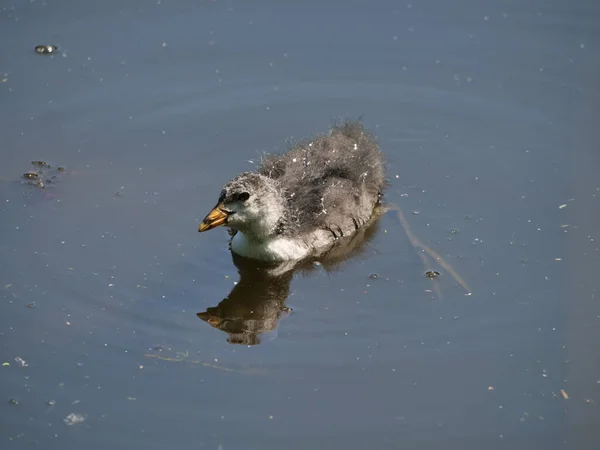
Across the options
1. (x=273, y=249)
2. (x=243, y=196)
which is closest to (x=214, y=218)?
(x=243, y=196)

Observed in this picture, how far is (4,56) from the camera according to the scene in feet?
36.3

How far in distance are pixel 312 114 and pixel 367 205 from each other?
1.59 metres

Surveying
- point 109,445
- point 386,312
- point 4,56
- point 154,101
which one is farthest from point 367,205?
point 4,56

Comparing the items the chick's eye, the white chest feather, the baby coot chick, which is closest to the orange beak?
the baby coot chick

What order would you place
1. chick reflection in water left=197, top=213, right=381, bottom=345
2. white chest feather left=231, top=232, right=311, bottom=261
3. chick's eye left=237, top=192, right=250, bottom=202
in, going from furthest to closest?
white chest feather left=231, top=232, right=311, bottom=261, chick's eye left=237, top=192, right=250, bottom=202, chick reflection in water left=197, top=213, right=381, bottom=345

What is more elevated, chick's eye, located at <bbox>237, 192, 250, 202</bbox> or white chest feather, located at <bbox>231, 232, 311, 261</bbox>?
chick's eye, located at <bbox>237, 192, 250, 202</bbox>

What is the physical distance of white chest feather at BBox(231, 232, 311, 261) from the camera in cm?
884

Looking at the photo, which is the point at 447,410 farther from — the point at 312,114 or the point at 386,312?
the point at 312,114

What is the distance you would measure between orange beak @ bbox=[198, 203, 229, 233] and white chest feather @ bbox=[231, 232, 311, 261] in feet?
1.24

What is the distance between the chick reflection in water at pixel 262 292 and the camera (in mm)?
8016

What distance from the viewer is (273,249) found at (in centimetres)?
884

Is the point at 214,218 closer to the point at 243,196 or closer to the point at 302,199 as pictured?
the point at 243,196

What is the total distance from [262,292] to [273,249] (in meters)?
0.47

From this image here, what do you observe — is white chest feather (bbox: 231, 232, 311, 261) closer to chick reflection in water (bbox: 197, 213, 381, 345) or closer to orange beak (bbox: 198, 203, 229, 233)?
chick reflection in water (bbox: 197, 213, 381, 345)
